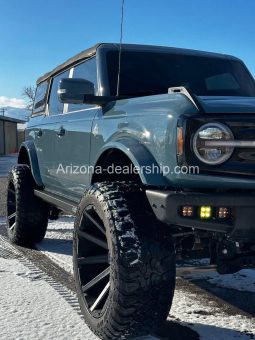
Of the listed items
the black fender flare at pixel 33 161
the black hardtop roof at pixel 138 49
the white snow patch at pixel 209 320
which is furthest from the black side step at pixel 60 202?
the black hardtop roof at pixel 138 49

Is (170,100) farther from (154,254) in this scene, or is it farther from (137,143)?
(154,254)

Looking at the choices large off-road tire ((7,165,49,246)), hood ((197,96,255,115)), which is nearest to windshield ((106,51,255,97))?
hood ((197,96,255,115))

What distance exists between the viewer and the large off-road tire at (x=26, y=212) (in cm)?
517

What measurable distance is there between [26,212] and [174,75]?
2.35 metres

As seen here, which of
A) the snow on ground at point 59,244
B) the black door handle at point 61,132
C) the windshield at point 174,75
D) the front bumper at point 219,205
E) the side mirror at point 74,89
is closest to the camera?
the front bumper at point 219,205

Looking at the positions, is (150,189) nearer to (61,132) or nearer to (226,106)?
(226,106)

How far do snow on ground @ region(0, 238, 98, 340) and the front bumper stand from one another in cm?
99

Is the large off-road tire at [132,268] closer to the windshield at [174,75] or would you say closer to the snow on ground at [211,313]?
the snow on ground at [211,313]

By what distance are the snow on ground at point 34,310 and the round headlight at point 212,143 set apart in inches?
50.4

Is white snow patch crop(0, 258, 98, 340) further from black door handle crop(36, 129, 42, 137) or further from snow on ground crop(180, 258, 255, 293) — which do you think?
black door handle crop(36, 129, 42, 137)

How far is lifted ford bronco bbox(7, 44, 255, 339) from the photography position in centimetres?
237

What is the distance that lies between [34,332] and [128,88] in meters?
1.96

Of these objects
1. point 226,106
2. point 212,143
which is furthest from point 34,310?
point 226,106

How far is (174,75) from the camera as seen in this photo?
3912mm
